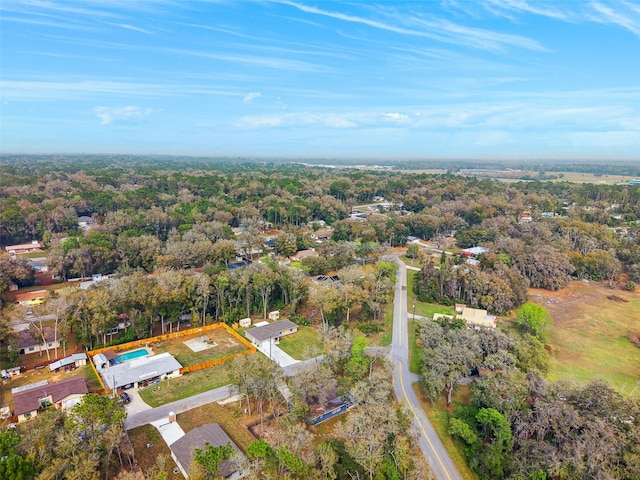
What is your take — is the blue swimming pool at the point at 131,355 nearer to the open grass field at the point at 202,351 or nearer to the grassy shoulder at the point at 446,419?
the open grass field at the point at 202,351

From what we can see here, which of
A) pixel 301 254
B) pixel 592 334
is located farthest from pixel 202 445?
pixel 301 254

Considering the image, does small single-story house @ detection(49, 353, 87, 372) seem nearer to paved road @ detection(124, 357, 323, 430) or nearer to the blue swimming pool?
the blue swimming pool

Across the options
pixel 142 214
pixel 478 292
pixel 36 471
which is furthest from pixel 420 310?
pixel 142 214

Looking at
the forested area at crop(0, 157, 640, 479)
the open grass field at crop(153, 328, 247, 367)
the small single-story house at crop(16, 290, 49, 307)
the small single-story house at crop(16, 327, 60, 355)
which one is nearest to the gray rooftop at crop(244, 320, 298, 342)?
the open grass field at crop(153, 328, 247, 367)

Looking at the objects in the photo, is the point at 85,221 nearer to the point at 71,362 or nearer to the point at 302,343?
the point at 71,362

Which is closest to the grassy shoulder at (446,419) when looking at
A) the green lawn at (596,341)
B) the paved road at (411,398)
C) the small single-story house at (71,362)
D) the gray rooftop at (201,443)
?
the paved road at (411,398)
